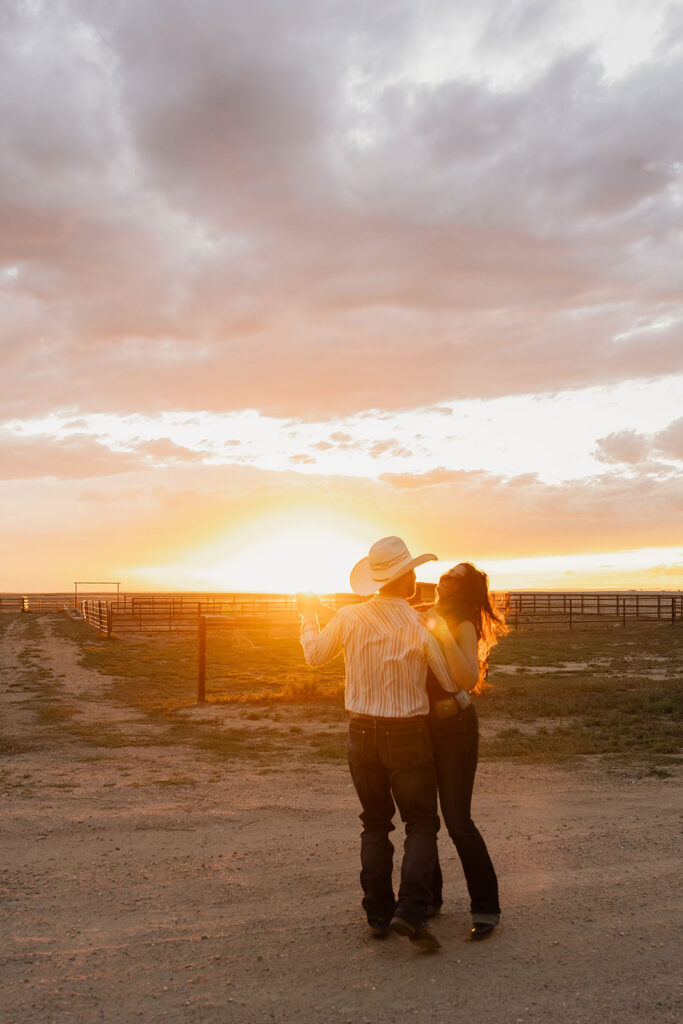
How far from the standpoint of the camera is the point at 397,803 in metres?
4.45

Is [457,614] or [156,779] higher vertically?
[457,614]

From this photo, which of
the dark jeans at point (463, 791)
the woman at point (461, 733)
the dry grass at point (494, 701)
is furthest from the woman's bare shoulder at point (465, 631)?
the dry grass at point (494, 701)

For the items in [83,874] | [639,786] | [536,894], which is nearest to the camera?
[536,894]

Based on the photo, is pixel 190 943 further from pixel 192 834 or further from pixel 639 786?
pixel 639 786

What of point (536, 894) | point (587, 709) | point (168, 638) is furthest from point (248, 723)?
point (168, 638)

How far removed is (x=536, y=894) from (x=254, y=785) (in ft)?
13.4

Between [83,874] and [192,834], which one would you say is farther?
[192,834]

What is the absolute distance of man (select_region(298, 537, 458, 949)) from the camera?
14.4ft

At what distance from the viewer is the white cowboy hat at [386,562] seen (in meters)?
4.62

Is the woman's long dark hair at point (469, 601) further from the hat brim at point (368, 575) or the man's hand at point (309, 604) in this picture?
the man's hand at point (309, 604)

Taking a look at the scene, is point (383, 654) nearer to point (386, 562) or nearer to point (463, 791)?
point (386, 562)

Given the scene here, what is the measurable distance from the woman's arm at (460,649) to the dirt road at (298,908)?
4.42ft

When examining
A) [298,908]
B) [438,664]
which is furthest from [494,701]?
[438,664]

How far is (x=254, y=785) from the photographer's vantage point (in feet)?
28.9
